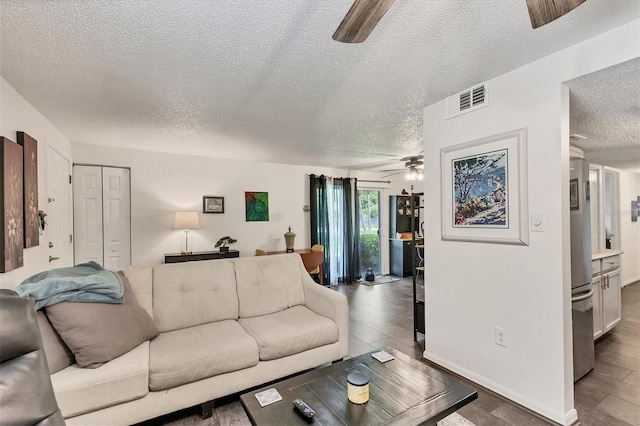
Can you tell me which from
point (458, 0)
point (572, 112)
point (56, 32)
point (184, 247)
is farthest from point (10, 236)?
point (572, 112)

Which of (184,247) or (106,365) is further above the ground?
(184,247)

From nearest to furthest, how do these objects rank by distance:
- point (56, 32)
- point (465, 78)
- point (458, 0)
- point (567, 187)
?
point (458, 0)
point (56, 32)
point (567, 187)
point (465, 78)

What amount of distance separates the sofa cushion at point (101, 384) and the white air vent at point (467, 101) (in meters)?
2.82

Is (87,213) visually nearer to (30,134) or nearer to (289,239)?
(30,134)

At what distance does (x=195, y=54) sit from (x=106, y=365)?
74.7 inches

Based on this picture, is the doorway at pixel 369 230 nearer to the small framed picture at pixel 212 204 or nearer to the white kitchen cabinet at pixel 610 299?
the small framed picture at pixel 212 204

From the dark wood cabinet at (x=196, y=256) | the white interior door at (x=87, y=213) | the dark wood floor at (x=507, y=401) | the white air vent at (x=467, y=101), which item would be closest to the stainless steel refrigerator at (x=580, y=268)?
the dark wood floor at (x=507, y=401)

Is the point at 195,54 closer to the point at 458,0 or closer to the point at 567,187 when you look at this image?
the point at 458,0

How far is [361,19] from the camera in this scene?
44.2 inches

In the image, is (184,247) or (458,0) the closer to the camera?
(458,0)

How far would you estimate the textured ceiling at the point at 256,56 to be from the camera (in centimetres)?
145

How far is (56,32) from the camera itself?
1591 mm

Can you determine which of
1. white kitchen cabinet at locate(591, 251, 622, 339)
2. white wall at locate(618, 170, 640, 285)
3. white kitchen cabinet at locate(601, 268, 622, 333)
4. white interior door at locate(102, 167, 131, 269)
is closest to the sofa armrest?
white kitchen cabinet at locate(591, 251, 622, 339)

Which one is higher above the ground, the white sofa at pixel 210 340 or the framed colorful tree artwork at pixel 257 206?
the framed colorful tree artwork at pixel 257 206
